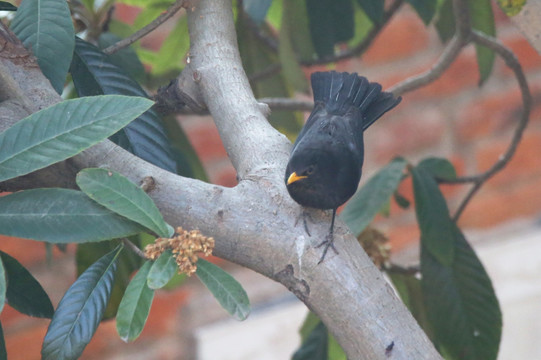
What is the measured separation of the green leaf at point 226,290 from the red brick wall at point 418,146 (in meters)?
1.33

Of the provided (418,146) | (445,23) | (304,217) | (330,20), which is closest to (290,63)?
(330,20)

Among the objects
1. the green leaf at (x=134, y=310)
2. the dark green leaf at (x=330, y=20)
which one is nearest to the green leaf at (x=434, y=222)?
the dark green leaf at (x=330, y=20)

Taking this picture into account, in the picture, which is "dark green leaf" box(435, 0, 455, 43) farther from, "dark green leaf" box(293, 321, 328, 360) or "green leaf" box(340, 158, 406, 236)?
"dark green leaf" box(293, 321, 328, 360)

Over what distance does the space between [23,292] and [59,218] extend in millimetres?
176

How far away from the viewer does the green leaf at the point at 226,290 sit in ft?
2.23

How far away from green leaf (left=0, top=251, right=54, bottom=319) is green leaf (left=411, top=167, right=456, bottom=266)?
65 centimetres

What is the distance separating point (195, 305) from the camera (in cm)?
200

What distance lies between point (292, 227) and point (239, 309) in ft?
0.35

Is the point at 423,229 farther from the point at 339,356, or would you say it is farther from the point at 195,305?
the point at 195,305

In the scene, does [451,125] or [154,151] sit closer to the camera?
[154,151]

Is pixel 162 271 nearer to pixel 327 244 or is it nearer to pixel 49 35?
pixel 327 244

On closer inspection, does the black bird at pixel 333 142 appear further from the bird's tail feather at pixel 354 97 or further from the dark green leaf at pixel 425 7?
the dark green leaf at pixel 425 7

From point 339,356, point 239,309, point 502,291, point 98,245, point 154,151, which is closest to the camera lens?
point 239,309

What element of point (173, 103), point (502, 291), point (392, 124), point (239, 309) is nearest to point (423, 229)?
point (173, 103)
